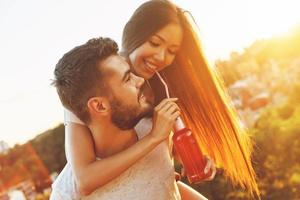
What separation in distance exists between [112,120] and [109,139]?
0.08 metres

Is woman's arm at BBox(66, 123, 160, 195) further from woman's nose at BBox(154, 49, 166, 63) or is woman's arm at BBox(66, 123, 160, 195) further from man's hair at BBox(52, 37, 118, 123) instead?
woman's nose at BBox(154, 49, 166, 63)

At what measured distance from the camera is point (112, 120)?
241 centimetres

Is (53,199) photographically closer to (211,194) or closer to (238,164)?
(238,164)

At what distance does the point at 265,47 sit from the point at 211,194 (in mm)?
8882

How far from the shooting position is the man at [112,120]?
7.59ft

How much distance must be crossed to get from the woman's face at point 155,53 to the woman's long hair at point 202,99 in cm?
15

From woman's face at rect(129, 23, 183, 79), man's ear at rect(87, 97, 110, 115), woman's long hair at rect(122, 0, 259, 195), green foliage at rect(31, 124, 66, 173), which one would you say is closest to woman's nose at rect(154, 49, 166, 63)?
woman's face at rect(129, 23, 183, 79)

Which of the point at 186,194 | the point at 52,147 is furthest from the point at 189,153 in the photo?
the point at 52,147

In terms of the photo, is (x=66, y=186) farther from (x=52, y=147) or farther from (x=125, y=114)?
(x=52, y=147)

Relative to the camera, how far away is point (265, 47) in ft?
47.5

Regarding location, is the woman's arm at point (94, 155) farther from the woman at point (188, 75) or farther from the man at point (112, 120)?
the woman at point (188, 75)

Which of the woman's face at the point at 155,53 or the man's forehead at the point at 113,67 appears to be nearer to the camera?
the man's forehead at the point at 113,67

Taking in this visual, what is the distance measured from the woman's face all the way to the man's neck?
46 centimetres

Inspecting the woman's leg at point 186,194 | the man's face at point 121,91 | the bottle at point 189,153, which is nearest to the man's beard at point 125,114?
the man's face at point 121,91
